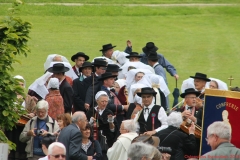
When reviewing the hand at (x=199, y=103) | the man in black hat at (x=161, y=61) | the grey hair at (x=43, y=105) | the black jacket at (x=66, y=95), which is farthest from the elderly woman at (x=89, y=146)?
the man in black hat at (x=161, y=61)

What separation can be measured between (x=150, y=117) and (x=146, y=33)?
26.8 m

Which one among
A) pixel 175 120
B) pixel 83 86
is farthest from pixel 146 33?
pixel 175 120

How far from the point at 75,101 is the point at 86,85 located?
0.38 meters

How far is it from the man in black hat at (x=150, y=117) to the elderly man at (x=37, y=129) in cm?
142

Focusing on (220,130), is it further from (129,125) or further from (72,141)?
(72,141)

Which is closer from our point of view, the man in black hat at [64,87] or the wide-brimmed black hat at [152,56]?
the man in black hat at [64,87]

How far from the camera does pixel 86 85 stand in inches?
725

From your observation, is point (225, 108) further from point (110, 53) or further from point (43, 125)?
point (110, 53)

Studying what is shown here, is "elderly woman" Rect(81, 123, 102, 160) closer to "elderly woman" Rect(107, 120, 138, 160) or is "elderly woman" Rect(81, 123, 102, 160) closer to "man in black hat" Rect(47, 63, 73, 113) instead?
"elderly woman" Rect(107, 120, 138, 160)

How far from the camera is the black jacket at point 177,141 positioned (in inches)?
547

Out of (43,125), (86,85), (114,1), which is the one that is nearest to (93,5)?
(114,1)

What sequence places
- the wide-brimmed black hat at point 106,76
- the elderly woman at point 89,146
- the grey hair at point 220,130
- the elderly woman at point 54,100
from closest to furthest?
1. the grey hair at point 220,130
2. the elderly woman at point 89,146
3. the elderly woman at point 54,100
4. the wide-brimmed black hat at point 106,76

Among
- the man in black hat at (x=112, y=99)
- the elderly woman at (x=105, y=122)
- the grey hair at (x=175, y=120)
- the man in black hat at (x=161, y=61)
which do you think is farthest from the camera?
the man in black hat at (x=161, y=61)

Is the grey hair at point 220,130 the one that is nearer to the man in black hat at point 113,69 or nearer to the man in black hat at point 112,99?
the man in black hat at point 112,99
